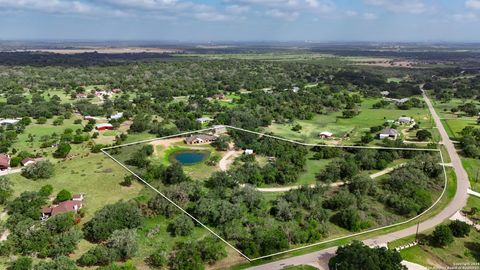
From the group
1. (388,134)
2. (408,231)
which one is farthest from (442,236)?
(388,134)

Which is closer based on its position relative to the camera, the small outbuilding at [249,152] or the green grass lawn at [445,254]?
the green grass lawn at [445,254]

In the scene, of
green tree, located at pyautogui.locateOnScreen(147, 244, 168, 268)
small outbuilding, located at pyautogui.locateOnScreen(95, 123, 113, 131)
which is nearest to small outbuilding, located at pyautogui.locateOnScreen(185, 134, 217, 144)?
small outbuilding, located at pyautogui.locateOnScreen(95, 123, 113, 131)

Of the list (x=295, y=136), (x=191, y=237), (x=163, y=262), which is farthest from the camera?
(x=295, y=136)

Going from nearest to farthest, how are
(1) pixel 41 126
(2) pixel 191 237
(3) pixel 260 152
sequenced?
(2) pixel 191 237 → (3) pixel 260 152 → (1) pixel 41 126

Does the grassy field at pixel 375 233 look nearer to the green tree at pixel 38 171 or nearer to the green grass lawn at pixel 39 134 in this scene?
the green tree at pixel 38 171

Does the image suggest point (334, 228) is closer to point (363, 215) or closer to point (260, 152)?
point (363, 215)

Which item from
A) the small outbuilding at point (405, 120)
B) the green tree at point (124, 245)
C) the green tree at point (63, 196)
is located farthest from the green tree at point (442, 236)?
the small outbuilding at point (405, 120)

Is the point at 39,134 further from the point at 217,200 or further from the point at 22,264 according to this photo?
the point at 217,200

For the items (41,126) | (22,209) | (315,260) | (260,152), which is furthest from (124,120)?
(315,260)
